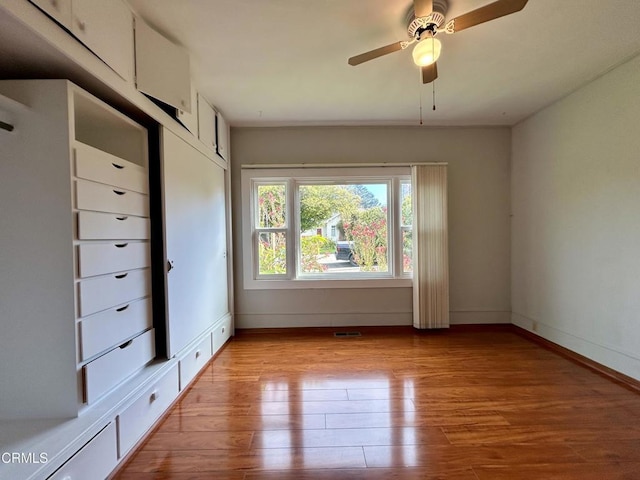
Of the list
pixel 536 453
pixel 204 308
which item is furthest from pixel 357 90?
pixel 536 453

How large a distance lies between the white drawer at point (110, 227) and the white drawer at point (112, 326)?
0.41m

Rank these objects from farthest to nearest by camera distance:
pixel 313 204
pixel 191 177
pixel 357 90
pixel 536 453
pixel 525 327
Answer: pixel 313 204 → pixel 525 327 → pixel 357 90 → pixel 191 177 → pixel 536 453

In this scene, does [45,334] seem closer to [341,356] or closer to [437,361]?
[341,356]

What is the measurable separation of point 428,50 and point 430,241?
7.05 ft

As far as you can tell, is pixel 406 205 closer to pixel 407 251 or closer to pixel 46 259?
pixel 407 251

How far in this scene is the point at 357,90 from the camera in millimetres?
2543

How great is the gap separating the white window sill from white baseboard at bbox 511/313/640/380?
1.41m

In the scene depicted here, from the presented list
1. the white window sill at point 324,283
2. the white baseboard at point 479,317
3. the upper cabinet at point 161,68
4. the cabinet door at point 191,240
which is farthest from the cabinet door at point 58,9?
the white baseboard at point 479,317

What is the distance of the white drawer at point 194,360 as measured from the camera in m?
2.13

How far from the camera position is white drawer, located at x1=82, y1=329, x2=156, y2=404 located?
135cm

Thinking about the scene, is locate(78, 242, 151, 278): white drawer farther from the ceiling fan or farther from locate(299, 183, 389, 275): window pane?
locate(299, 183, 389, 275): window pane

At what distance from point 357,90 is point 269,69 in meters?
0.83

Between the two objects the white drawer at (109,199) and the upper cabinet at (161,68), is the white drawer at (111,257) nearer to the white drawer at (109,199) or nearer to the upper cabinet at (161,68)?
the white drawer at (109,199)

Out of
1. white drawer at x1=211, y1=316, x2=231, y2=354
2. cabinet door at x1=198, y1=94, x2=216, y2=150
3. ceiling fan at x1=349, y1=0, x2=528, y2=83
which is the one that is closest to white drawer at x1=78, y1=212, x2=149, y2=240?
cabinet door at x1=198, y1=94, x2=216, y2=150
